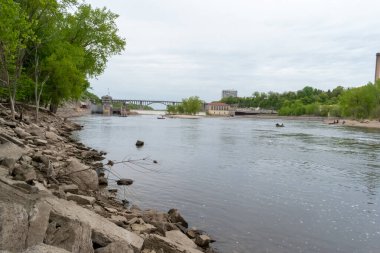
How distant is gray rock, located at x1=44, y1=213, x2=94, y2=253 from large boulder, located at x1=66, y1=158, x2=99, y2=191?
7.08 m

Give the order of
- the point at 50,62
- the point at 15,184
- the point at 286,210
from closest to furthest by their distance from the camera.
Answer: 1. the point at 15,184
2. the point at 286,210
3. the point at 50,62

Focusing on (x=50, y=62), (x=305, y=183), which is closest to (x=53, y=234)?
(x=305, y=183)

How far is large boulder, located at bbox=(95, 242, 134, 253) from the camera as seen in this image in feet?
22.8

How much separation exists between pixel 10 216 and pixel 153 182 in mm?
14124

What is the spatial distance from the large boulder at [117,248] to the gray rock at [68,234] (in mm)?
248

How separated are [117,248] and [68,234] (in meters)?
1.00

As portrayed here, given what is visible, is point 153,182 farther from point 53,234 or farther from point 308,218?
point 53,234

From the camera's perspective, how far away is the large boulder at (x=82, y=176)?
552 inches

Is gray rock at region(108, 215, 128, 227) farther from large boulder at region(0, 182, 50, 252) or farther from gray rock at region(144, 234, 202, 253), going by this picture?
large boulder at region(0, 182, 50, 252)

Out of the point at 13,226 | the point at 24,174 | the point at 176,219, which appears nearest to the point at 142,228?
the point at 176,219

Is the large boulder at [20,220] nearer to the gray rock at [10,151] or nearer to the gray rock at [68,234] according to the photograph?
the gray rock at [68,234]

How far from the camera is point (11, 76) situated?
34094 mm

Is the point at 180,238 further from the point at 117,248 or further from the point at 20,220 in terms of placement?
the point at 20,220

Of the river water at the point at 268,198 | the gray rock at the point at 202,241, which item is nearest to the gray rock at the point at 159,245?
the gray rock at the point at 202,241
